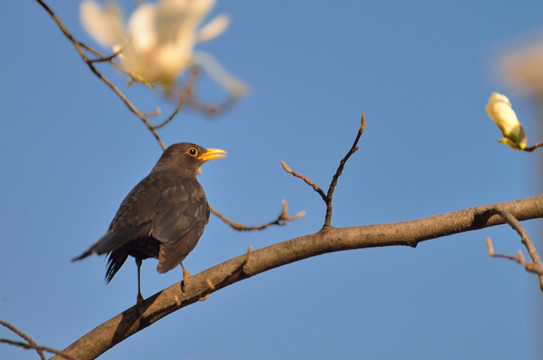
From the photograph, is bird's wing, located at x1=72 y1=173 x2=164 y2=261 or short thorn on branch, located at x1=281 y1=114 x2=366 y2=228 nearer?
short thorn on branch, located at x1=281 y1=114 x2=366 y2=228

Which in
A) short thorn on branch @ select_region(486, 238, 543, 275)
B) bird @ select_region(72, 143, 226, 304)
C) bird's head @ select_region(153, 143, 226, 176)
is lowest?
short thorn on branch @ select_region(486, 238, 543, 275)

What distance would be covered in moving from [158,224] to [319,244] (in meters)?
1.32

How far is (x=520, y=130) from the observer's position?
219cm

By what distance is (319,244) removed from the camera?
273cm

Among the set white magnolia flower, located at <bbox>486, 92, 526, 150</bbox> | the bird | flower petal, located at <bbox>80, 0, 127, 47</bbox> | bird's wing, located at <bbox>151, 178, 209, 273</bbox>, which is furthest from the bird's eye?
flower petal, located at <bbox>80, 0, 127, 47</bbox>

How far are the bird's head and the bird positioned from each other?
45 centimetres

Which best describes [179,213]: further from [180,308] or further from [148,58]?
[148,58]

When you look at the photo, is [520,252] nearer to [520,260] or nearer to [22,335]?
[520,260]

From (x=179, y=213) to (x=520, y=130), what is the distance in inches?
88.3

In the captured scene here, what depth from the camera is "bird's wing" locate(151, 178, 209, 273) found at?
3607 mm

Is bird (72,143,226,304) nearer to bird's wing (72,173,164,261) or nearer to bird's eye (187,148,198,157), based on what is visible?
bird's wing (72,173,164,261)

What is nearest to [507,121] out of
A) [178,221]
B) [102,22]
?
[102,22]

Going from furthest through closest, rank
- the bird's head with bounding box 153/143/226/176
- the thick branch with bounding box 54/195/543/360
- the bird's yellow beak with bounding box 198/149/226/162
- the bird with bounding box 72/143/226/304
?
the bird's yellow beak with bounding box 198/149/226/162, the bird's head with bounding box 153/143/226/176, the bird with bounding box 72/143/226/304, the thick branch with bounding box 54/195/543/360

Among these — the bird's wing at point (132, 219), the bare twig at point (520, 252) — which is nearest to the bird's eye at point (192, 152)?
the bird's wing at point (132, 219)
